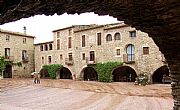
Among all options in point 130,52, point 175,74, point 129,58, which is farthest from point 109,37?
point 175,74

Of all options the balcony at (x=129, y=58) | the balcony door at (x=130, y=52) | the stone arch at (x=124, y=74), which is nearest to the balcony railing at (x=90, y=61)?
the stone arch at (x=124, y=74)

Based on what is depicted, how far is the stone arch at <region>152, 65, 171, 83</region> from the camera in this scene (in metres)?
27.7

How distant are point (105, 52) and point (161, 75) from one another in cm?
667

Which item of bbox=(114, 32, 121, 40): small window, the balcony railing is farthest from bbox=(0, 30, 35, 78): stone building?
bbox=(114, 32, 121, 40): small window

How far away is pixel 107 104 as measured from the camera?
51.4ft

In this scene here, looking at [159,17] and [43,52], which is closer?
[159,17]

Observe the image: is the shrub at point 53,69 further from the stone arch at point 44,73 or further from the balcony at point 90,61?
the balcony at point 90,61

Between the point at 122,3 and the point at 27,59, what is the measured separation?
40.0 m

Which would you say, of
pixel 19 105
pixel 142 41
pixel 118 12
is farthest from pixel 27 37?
pixel 118 12

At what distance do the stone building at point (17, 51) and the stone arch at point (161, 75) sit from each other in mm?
20956

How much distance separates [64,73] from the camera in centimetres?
3847

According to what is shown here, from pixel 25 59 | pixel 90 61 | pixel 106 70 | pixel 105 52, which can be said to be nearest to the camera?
pixel 106 70

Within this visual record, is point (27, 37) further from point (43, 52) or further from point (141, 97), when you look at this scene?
point (141, 97)

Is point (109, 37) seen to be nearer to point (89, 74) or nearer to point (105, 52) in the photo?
point (105, 52)
